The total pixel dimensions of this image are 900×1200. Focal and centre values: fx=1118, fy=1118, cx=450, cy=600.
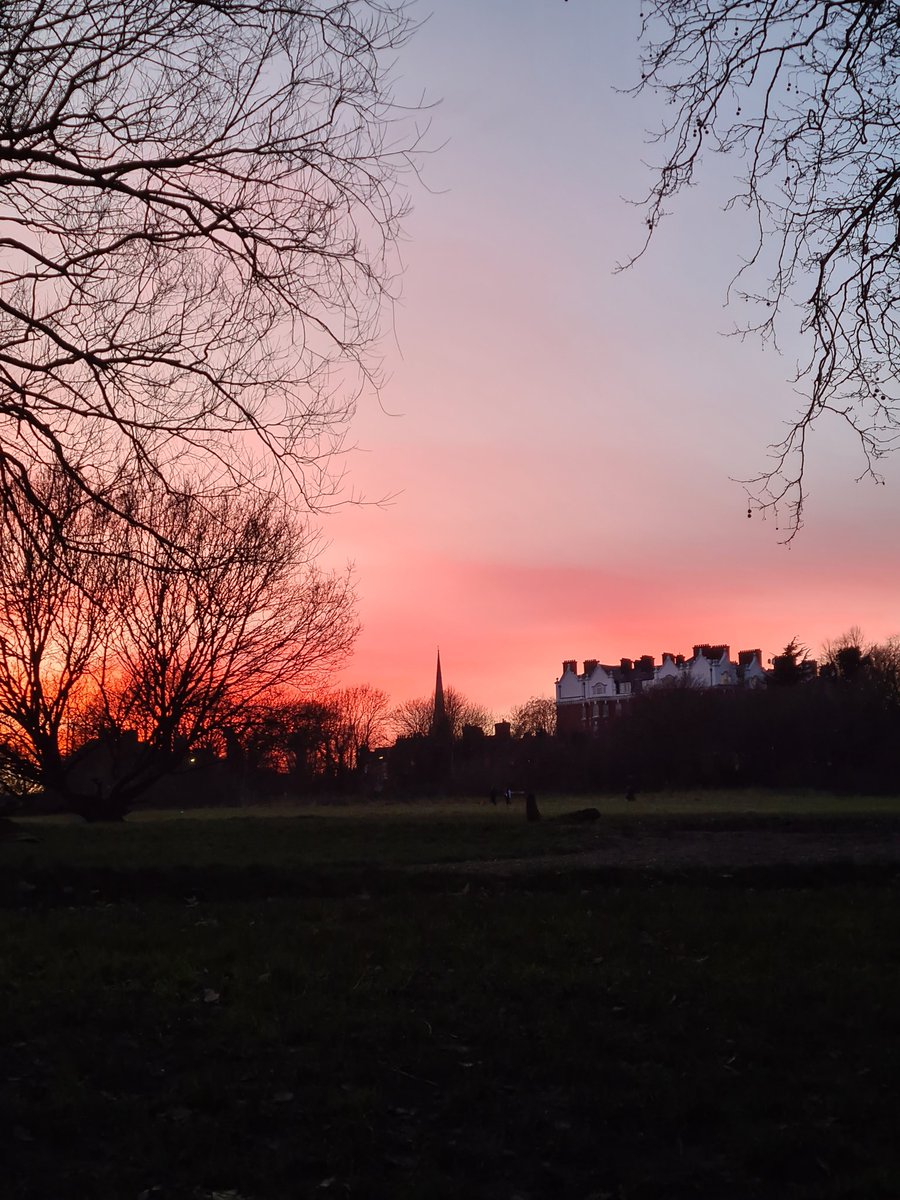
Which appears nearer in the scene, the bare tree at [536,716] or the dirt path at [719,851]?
the dirt path at [719,851]

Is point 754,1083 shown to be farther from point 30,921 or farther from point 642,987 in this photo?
point 30,921

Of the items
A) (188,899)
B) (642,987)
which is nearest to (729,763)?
(188,899)

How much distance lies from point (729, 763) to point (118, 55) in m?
53.3

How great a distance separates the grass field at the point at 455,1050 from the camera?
4812mm

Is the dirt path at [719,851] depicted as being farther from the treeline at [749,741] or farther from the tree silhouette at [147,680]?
the treeline at [749,741]

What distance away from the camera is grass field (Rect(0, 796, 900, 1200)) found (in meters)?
4.81

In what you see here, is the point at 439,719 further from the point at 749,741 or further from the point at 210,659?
the point at 210,659

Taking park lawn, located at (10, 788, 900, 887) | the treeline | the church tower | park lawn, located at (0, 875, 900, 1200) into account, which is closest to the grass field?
park lawn, located at (0, 875, 900, 1200)

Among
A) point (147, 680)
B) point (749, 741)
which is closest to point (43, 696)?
point (147, 680)

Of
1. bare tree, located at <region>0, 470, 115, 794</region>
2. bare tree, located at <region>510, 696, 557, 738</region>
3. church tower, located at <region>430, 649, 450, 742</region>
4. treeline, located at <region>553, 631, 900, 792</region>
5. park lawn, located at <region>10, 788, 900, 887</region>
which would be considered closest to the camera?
park lawn, located at <region>10, 788, 900, 887</region>

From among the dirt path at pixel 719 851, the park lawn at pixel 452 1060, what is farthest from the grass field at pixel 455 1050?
the dirt path at pixel 719 851

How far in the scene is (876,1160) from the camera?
188 inches

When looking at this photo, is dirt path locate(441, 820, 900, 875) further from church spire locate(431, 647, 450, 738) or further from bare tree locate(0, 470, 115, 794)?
church spire locate(431, 647, 450, 738)

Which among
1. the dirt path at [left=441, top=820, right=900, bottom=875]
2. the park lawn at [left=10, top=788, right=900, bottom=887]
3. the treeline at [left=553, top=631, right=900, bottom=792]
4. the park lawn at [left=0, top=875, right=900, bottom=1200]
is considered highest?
the treeline at [left=553, top=631, right=900, bottom=792]
